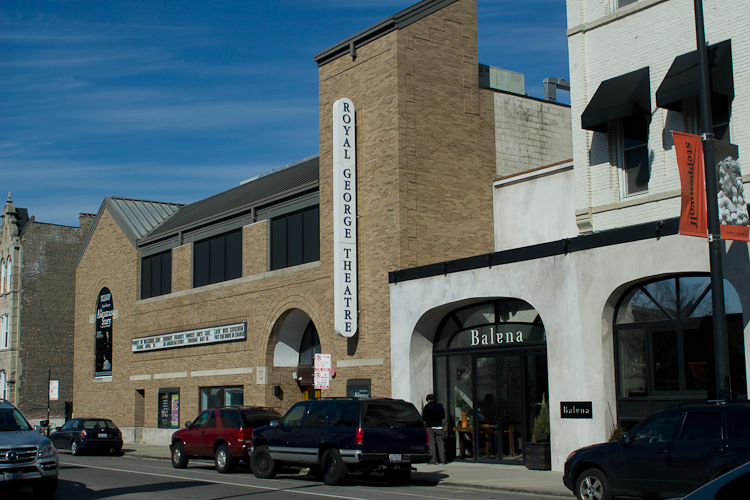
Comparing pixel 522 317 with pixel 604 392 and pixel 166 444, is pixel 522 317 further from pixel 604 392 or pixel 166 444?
pixel 166 444

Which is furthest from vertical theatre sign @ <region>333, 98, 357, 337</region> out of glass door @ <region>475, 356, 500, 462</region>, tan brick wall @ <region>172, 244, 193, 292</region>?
tan brick wall @ <region>172, 244, 193, 292</region>

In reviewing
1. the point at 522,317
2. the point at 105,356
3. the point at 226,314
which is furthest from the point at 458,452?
the point at 105,356

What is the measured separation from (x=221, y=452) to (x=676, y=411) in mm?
12563

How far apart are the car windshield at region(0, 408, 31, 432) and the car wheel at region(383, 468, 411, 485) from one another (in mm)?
7135

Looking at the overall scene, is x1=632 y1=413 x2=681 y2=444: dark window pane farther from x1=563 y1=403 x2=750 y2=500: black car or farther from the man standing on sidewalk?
the man standing on sidewalk

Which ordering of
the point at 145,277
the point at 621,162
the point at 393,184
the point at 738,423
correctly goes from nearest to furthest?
the point at 738,423
the point at 621,162
the point at 393,184
the point at 145,277

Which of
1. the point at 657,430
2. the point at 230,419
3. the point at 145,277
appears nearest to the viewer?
the point at 657,430

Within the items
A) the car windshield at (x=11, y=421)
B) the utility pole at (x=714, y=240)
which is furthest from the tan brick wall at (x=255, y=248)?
the utility pole at (x=714, y=240)

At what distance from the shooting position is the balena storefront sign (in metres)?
20.1

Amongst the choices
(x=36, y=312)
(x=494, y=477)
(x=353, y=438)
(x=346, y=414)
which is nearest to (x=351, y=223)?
(x=346, y=414)

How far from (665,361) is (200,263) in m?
21.0

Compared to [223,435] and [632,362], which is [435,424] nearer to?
[223,435]

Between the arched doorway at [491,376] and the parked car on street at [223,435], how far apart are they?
4.78 m

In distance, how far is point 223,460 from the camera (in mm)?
20625
